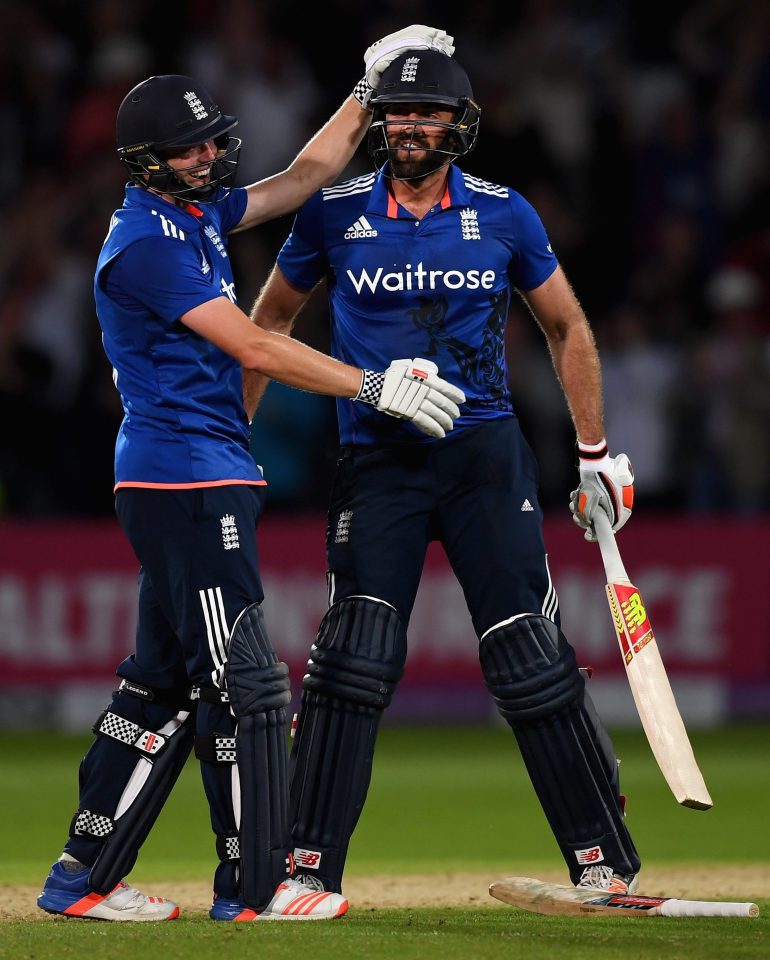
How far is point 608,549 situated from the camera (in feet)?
17.0

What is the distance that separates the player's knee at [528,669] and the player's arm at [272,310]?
1035 mm

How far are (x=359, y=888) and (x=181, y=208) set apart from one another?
237 centimetres

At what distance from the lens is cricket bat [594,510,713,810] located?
4.77m

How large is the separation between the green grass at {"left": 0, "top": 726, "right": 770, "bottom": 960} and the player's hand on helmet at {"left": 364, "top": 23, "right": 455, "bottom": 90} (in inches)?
94.5

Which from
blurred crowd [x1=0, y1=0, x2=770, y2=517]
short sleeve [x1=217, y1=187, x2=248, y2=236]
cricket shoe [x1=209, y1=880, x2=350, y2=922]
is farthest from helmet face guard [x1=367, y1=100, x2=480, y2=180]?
blurred crowd [x1=0, y1=0, x2=770, y2=517]

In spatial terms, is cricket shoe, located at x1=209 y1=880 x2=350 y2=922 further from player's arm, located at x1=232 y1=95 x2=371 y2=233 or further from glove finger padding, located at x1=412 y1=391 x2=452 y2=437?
player's arm, located at x1=232 y1=95 x2=371 y2=233

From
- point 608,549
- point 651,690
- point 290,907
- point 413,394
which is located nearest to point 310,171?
point 413,394

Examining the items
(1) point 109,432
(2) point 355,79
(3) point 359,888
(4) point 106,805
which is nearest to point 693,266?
(2) point 355,79

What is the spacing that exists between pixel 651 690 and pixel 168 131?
2.01m

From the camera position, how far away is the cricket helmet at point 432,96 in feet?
16.2

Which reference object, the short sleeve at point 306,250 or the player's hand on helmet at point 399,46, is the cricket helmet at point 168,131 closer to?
the short sleeve at point 306,250

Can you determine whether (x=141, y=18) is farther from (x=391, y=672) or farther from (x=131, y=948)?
(x=131, y=948)

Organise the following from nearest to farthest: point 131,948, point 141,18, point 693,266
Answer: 1. point 131,948
2. point 693,266
3. point 141,18

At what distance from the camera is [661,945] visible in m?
4.29
